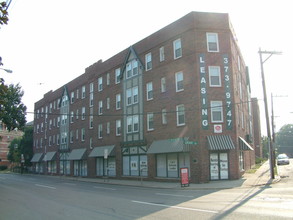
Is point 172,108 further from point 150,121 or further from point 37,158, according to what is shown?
point 37,158

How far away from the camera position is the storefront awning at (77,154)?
3791 cm

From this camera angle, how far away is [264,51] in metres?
25.5

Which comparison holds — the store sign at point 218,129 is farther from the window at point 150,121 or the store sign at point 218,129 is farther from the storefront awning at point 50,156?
the storefront awning at point 50,156

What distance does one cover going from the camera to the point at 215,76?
80.5 ft

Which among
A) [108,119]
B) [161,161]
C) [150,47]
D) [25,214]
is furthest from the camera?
[108,119]

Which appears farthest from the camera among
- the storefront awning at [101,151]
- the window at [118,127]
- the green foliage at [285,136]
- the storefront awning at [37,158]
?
the green foliage at [285,136]

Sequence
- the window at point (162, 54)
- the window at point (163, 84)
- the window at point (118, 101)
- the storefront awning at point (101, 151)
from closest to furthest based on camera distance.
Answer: the window at point (163, 84) → the window at point (162, 54) → the storefront awning at point (101, 151) → the window at point (118, 101)

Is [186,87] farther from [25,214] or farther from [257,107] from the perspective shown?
[257,107]

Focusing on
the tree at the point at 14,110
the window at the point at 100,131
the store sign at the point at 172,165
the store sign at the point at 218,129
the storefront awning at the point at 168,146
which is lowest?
the store sign at the point at 172,165

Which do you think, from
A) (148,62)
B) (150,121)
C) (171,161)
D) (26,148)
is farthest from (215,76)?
(26,148)

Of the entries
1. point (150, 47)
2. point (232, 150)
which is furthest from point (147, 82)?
point (232, 150)

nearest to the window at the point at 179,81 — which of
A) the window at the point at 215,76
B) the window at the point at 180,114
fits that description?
the window at the point at 180,114

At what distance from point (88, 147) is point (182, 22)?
20.1 m

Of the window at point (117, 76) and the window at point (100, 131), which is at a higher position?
the window at point (117, 76)
